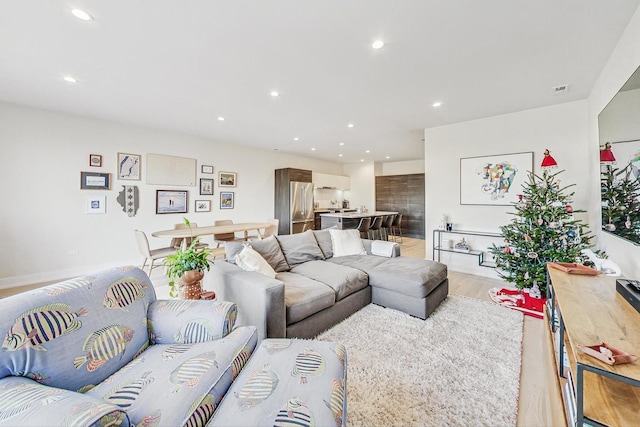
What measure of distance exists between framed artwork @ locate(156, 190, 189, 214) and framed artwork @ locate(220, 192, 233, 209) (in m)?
0.79

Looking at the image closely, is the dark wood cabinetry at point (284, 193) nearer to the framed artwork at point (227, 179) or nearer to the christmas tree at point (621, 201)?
the framed artwork at point (227, 179)

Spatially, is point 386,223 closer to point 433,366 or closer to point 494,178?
point 494,178

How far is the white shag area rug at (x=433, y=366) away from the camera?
4.78ft

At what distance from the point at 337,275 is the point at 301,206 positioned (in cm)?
455

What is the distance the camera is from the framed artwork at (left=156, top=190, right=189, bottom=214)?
4.92 metres

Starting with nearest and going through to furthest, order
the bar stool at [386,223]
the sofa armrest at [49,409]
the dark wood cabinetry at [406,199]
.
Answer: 1. the sofa armrest at [49,409]
2. the bar stool at [386,223]
3. the dark wood cabinetry at [406,199]

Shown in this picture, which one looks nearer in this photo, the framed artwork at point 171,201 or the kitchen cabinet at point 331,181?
the framed artwork at point 171,201

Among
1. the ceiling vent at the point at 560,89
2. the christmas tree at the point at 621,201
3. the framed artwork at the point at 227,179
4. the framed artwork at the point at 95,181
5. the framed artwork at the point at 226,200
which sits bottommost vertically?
the christmas tree at the point at 621,201

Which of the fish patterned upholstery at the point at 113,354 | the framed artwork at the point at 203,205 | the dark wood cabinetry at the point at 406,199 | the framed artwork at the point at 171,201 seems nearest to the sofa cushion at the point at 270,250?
the fish patterned upholstery at the point at 113,354

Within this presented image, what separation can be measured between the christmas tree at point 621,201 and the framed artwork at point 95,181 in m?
6.29

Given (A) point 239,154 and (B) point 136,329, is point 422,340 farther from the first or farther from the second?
(A) point 239,154

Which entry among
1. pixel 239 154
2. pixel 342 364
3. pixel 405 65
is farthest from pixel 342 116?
pixel 342 364

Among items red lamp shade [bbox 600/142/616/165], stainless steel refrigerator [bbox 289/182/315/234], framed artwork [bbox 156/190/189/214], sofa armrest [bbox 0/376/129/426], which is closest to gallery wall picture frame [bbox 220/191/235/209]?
framed artwork [bbox 156/190/189/214]

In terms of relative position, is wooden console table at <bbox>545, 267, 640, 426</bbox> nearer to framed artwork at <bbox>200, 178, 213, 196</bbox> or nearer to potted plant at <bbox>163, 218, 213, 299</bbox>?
potted plant at <bbox>163, 218, 213, 299</bbox>
